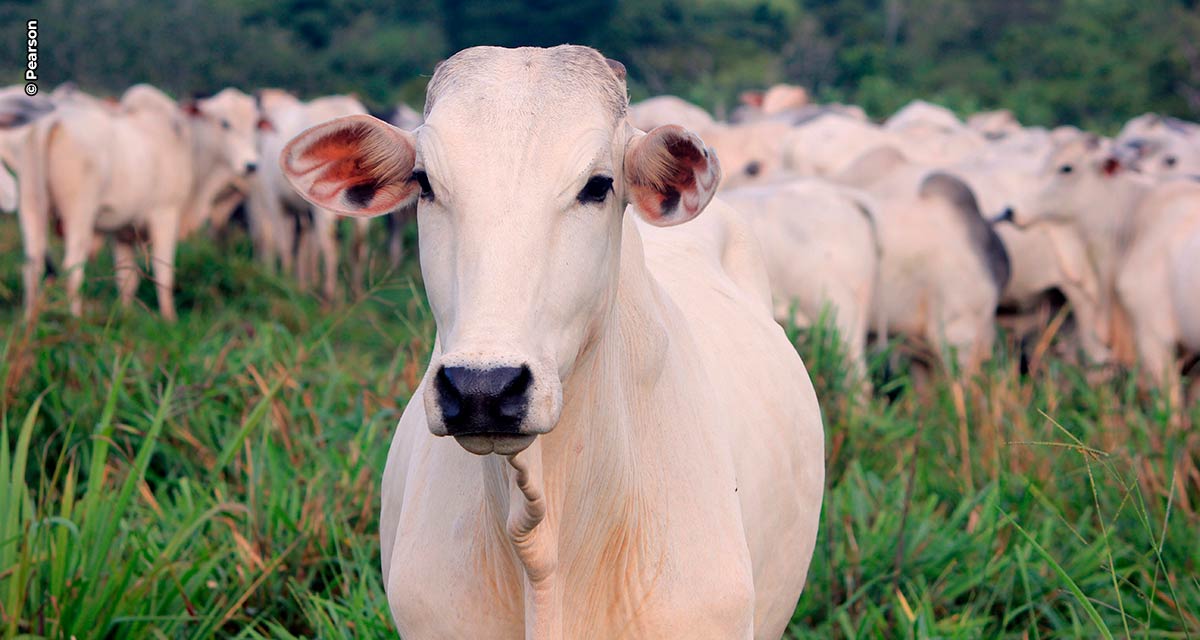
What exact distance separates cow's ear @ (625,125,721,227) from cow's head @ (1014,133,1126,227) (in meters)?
6.49

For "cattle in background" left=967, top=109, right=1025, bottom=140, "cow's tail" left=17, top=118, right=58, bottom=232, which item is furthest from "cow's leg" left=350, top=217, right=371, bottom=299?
"cattle in background" left=967, top=109, right=1025, bottom=140

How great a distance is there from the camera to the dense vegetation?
1192 inches

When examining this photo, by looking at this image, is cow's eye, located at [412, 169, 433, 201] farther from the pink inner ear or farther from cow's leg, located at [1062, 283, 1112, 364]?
cow's leg, located at [1062, 283, 1112, 364]

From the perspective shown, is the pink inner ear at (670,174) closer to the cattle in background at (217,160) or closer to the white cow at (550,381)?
the white cow at (550,381)

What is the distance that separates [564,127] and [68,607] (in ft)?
6.40

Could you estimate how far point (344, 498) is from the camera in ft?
13.8

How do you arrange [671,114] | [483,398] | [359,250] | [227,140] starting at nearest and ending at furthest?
1. [483,398]
2. [359,250]
3. [227,140]
4. [671,114]

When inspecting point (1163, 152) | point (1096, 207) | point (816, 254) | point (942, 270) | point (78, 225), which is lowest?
point (78, 225)

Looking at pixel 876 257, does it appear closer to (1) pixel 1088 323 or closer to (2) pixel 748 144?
(1) pixel 1088 323

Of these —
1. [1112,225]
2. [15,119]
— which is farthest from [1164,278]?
[15,119]

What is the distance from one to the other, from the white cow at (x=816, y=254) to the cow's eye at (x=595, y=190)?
4.85m

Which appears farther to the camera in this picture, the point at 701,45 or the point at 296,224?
the point at 701,45

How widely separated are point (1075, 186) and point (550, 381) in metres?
6.94

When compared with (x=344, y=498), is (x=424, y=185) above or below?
above
